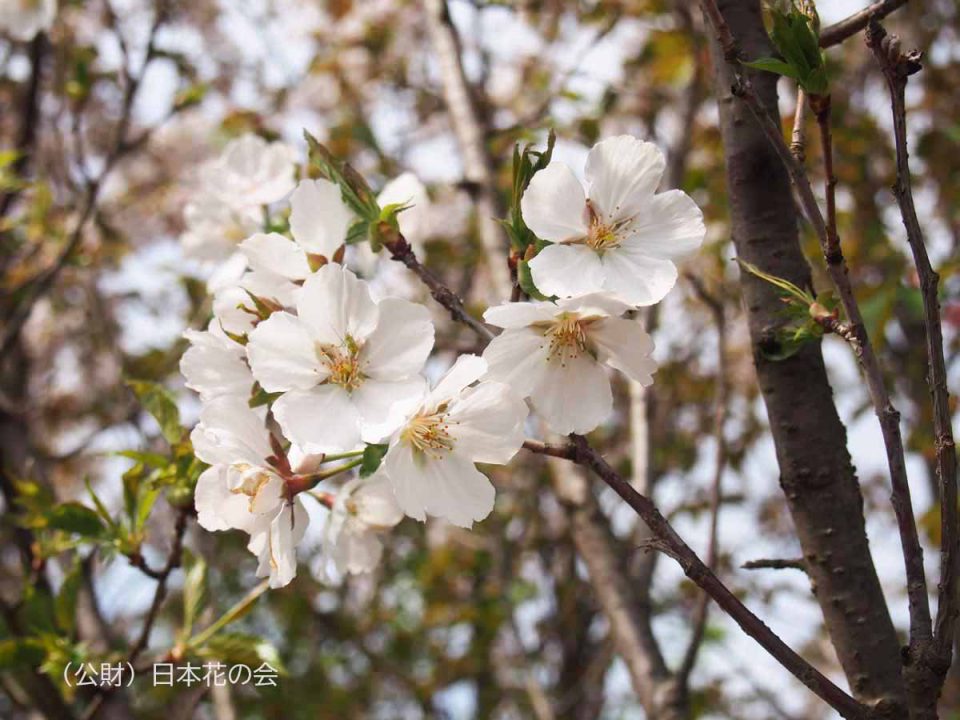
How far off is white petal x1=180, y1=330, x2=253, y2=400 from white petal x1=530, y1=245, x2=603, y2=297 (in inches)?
11.9

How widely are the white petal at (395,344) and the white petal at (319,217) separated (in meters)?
0.12

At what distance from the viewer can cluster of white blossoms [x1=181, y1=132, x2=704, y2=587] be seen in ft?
2.51

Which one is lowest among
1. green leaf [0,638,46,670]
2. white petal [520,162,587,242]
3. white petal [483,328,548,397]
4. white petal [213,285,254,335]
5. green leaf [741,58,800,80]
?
green leaf [0,638,46,670]

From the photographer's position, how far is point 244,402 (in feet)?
2.81

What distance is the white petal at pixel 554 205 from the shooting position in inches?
31.0

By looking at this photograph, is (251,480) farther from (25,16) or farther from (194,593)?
(25,16)

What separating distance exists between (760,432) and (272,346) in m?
2.93

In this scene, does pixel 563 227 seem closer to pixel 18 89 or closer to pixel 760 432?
pixel 760 432

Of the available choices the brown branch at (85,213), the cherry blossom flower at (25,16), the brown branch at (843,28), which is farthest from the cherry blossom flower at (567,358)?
the cherry blossom flower at (25,16)

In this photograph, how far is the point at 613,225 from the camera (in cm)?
84

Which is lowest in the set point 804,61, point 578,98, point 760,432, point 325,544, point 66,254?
point 325,544

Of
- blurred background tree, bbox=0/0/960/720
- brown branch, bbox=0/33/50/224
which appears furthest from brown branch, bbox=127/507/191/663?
brown branch, bbox=0/33/50/224

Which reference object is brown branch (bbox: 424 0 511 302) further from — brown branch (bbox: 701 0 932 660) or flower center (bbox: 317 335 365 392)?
brown branch (bbox: 701 0 932 660)

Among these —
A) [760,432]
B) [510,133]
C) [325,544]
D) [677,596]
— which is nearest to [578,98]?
[510,133]
